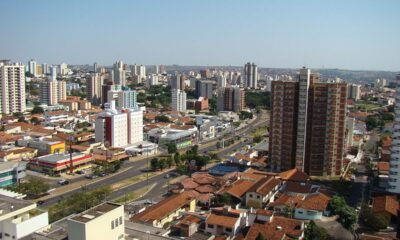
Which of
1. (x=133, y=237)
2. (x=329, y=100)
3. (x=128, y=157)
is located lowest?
(x=128, y=157)

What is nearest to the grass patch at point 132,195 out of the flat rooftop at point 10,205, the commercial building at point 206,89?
the flat rooftop at point 10,205

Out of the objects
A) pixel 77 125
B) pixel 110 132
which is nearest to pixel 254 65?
pixel 77 125

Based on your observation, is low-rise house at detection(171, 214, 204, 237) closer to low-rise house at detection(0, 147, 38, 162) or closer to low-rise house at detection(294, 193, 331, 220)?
low-rise house at detection(294, 193, 331, 220)

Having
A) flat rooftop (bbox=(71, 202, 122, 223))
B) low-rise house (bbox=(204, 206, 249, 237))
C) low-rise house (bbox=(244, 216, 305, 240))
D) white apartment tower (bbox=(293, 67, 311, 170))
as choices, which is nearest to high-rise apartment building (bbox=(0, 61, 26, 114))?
Answer: white apartment tower (bbox=(293, 67, 311, 170))

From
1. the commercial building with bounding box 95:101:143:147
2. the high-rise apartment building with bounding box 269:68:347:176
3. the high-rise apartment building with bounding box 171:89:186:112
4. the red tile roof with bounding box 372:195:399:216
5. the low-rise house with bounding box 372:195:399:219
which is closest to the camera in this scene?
the low-rise house with bounding box 372:195:399:219

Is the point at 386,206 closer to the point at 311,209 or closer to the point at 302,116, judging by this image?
the point at 311,209

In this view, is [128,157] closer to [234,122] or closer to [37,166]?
[37,166]
